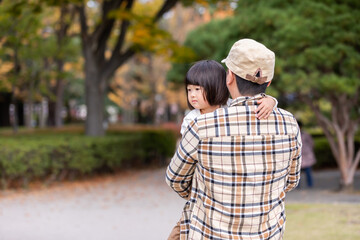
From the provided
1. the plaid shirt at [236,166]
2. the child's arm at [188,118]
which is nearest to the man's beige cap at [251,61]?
the plaid shirt at [236,166]

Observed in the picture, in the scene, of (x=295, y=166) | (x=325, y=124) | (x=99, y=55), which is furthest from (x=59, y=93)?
(x=295, y=166)

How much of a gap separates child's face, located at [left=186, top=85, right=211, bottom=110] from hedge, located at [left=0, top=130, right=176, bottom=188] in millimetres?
8405

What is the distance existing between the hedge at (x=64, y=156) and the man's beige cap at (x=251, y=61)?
8.84 m

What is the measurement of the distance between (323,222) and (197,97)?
460 cm

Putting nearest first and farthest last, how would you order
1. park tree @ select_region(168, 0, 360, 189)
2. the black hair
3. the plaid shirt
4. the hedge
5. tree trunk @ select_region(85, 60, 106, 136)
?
the plaid shirt
the black hair
park tree @ select_region(168, 0, 360, 189)
the hedge
tree trunk @ select_region(85, 60, 106, 136)

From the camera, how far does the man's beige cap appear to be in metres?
1.94

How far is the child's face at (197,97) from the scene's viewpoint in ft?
7.56

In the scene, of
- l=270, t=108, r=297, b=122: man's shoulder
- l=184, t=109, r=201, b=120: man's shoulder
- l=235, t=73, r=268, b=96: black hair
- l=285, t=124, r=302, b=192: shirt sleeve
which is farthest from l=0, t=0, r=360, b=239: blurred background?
l=235, t=73, r=268, b=96: black hair

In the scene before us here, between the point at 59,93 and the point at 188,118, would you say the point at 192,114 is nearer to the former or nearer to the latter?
the point at 188,118

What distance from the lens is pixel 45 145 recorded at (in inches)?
424

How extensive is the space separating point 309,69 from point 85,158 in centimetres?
599

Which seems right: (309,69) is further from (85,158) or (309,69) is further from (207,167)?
(207,167)

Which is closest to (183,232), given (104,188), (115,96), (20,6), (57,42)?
(104,188)

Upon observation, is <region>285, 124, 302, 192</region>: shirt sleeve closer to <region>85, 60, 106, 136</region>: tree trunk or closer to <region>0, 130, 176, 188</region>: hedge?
<region>0, 130, 176, 188</region>: hedge
